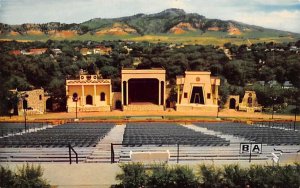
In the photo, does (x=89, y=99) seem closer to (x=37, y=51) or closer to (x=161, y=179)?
(x=37, y=51)

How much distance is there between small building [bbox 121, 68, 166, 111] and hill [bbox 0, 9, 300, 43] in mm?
18549

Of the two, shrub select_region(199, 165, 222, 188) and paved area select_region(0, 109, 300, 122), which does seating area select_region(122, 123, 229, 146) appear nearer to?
shrub select_region(199, 165, 222, 188)

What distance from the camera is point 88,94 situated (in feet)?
135

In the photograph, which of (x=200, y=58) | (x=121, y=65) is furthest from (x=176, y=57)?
(x=121, y=65)

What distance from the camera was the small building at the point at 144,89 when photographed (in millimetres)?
40812

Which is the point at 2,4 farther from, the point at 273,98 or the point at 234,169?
the point at 273,98

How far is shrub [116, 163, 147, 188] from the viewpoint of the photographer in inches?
336

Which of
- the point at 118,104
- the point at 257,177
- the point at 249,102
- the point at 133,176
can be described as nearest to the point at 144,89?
the point at 118,104

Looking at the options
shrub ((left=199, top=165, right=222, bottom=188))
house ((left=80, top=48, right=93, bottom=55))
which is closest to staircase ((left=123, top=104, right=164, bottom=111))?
house ((left=80, top=48, right=93, bottom=55))

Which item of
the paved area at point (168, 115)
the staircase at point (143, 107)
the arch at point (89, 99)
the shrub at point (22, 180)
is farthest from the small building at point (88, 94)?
the shrub at point (22, 180)

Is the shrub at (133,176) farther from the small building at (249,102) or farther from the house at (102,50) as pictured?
the house at (102,50)

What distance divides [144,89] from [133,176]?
3766cm

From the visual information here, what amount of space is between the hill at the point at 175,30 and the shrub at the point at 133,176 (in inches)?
2003

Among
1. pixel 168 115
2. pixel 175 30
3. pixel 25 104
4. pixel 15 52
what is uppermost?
pixel 175 30
